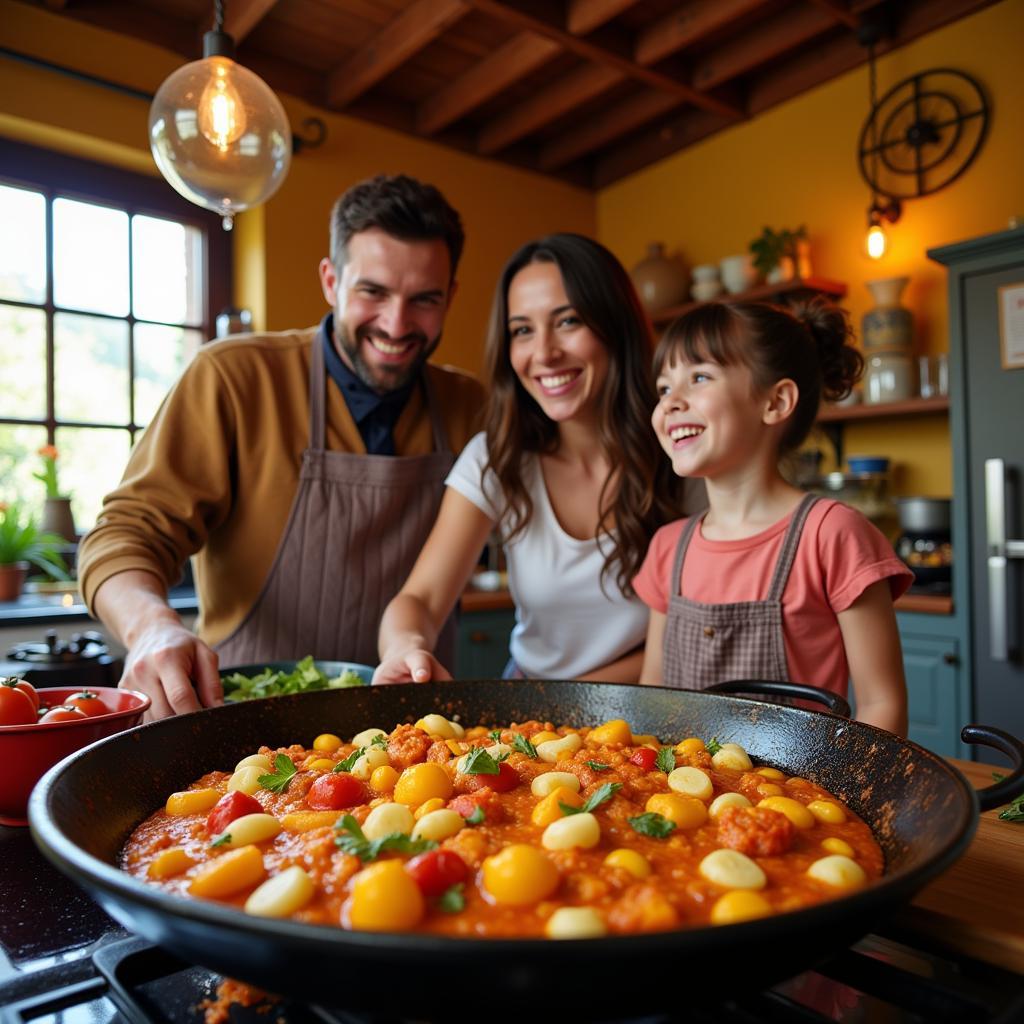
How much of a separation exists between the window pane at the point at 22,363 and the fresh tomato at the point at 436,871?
3590 mm

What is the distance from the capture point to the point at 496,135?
4766 millimetres

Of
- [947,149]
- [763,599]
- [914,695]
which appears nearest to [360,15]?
[947,149]

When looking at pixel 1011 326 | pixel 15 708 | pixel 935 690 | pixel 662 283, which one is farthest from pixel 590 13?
pixel 15 708

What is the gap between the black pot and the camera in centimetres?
46

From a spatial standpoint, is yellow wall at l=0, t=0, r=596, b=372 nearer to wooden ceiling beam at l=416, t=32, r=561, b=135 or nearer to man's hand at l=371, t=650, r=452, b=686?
wooden ceiling beam at l=416, t=32, r=561, b=135

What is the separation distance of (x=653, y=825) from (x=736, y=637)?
0.70 m

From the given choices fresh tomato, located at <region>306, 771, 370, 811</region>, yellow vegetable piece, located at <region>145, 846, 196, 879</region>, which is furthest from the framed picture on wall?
yellow vegetable piece, located at <region>145, 846, 196, 879</region>

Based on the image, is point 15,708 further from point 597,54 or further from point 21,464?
point 597,54

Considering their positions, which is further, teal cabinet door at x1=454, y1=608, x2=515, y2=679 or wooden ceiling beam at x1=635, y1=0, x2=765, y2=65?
teal cabinet door at x1=454, y1=608, x2=515, y2=679

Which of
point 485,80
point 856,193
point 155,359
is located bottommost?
point 155,359

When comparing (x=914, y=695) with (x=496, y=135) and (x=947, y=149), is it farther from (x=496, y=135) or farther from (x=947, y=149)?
(x=496, y=135)

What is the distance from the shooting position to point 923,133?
3.84 meters

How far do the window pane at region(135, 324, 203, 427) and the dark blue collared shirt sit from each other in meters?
2.14

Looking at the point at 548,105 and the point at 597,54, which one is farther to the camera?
the point at 548,105
